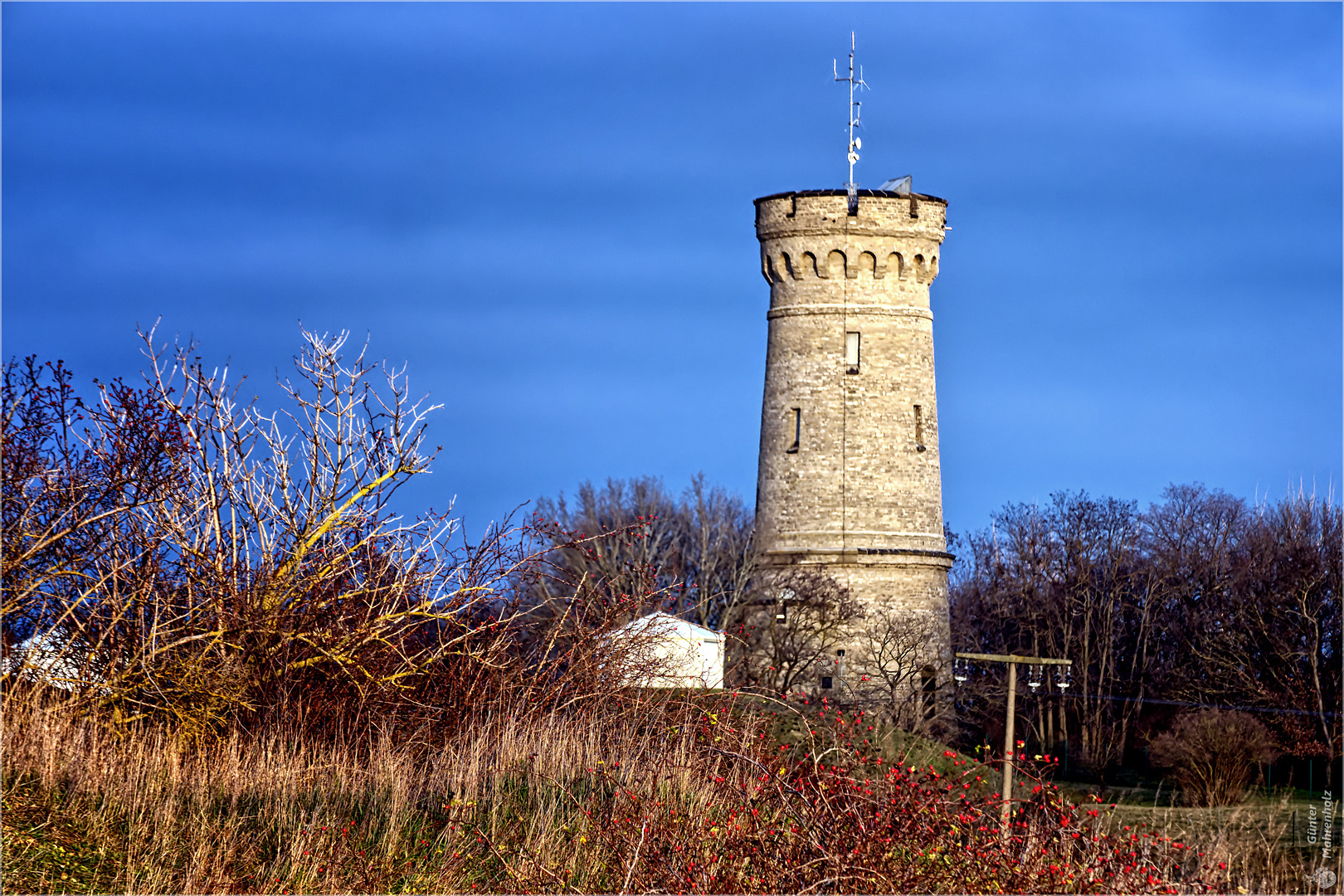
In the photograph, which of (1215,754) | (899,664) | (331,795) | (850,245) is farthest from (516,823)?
(1215,754)

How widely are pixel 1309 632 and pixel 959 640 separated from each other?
348 inches

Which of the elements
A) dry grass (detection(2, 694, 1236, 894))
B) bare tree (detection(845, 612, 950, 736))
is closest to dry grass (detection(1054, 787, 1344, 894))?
dry grass (detection(2, 694, 1236, 894))

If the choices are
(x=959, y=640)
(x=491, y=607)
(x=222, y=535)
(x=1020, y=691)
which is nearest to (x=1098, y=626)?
(x=959, y=640)

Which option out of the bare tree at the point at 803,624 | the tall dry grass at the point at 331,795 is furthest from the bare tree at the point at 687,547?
the tall dry grass at the point at 331,795

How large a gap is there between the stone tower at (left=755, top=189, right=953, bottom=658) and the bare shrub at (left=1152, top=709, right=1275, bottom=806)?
5100mm

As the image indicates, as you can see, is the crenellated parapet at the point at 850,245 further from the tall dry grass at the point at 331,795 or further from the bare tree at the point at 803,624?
the tall dry grass at the point at 331,795

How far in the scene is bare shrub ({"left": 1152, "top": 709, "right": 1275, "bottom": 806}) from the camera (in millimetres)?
33125

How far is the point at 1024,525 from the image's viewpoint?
53.3 metres

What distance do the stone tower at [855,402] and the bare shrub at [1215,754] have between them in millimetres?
5100

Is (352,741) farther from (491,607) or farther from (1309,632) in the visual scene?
(1309,632)

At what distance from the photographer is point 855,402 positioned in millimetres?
33656

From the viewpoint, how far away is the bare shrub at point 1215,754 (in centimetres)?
3312

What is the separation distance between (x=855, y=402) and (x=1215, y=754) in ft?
30.4

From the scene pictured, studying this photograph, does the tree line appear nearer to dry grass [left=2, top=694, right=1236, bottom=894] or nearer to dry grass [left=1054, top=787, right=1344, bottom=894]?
dry grass [left=1054, top=787, right=1344, bottom=894]
